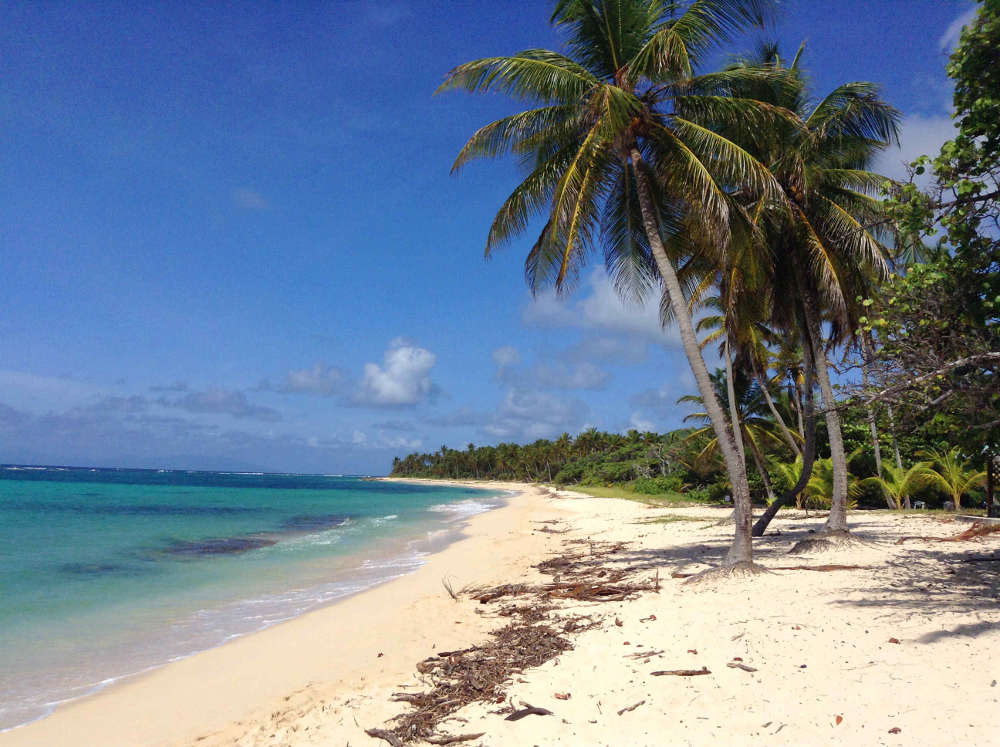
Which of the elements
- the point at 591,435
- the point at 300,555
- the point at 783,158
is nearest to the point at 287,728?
the point at 783,158

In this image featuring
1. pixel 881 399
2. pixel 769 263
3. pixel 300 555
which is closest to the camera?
pixel 881 399

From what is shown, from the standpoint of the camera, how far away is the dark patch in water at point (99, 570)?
1405cm

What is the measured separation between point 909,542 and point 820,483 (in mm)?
9662

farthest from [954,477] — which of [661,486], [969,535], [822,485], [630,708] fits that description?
[661,486]

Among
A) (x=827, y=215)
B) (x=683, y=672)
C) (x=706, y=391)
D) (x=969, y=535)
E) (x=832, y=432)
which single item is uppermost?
(x=827, y=215)

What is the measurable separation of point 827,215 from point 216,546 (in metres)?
20.4

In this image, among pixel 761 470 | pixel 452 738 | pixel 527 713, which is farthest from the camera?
pixel 761 470

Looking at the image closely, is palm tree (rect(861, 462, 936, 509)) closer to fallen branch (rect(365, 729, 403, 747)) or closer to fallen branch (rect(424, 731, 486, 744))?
fallen branch (rect(424, 731, 486, 744))

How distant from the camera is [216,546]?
19828mm

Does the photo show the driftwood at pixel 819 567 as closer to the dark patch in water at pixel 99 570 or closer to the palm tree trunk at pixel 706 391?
the palm tree trunk at pixel 706 391

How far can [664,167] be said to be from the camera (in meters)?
9.48

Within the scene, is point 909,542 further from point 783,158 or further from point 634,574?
point 783,158

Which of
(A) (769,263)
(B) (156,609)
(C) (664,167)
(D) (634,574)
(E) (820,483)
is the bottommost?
(B) (156,609)

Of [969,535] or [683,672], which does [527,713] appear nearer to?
[683,672]
